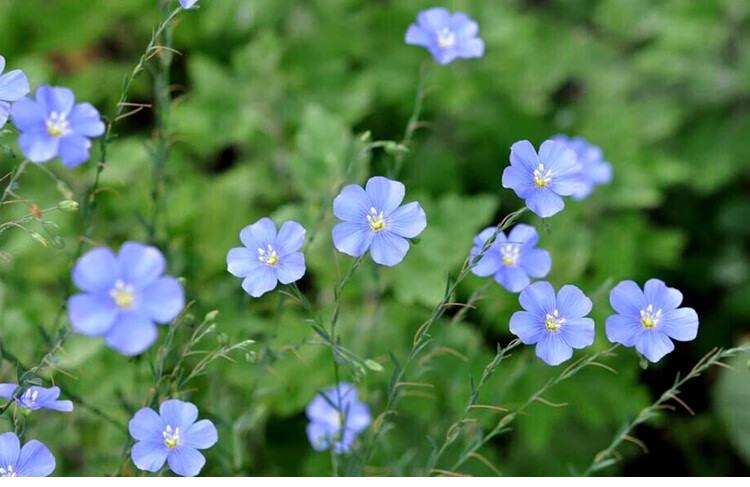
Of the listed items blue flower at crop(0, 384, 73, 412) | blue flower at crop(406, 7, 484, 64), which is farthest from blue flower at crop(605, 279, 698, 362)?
blue flower at crop(0, 384, 73, 412)

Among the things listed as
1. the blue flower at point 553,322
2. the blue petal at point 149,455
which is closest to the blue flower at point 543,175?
the blue flower at point 553,322

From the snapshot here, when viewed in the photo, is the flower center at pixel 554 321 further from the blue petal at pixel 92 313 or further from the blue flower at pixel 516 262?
the blue petal at pixel 92 313

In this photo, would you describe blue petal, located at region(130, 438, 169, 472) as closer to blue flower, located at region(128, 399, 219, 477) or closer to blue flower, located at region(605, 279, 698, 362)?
blue flower, located at region(128, 399, 219, 477)

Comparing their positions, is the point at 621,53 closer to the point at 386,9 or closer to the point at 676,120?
the point at 676,120

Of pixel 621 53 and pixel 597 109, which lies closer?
pixel 597 109

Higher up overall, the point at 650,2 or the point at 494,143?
the point at 650,2

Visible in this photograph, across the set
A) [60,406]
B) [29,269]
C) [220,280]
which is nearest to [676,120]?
[220,280]

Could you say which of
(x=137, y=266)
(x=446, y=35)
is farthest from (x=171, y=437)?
(x=446, y=35)
